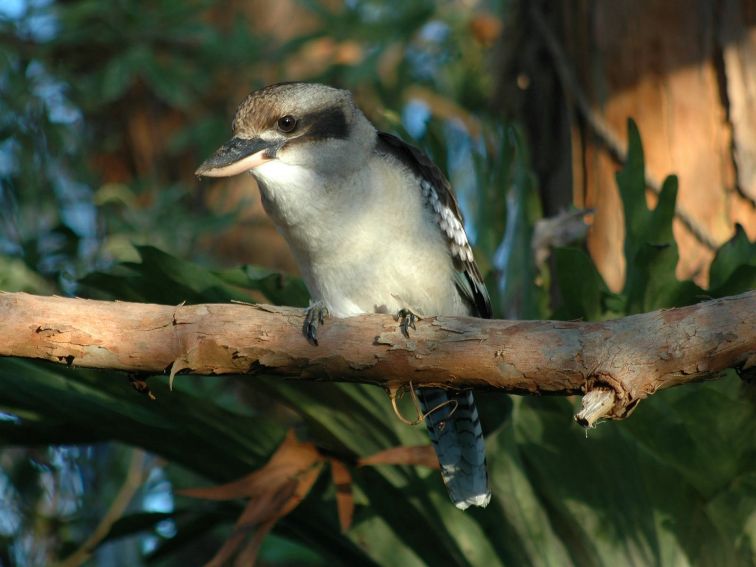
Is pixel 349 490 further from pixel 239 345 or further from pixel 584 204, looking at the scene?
pixel 584 204

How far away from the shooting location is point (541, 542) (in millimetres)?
2182

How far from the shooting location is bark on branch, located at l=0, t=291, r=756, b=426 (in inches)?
63.9

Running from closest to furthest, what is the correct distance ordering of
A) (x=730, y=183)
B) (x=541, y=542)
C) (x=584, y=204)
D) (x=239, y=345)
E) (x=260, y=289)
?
1. (x=239, y=345)
2. (x=541, y=542)
3. (x=260, y=289)
4. (x=730, y=183)
5. (x=584, y=204)

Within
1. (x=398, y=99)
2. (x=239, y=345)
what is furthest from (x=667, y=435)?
(x=398, y=99)

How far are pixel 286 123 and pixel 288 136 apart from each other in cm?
3

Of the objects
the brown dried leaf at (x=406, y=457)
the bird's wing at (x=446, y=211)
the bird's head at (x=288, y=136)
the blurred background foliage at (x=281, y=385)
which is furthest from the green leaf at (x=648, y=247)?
the bird's head at (x=288, y=136)

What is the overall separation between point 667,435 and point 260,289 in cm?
92

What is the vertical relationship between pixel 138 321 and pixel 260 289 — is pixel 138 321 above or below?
above

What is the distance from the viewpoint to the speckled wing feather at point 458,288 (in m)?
2.37

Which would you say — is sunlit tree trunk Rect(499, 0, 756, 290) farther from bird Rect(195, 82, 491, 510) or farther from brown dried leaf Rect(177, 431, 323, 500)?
brown dried leaf Rect(177, 431, 323, 500)

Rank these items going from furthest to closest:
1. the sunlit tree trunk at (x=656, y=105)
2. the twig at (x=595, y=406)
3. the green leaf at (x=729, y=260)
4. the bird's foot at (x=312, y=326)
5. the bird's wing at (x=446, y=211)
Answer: the sunlit tree trunk at (x=656, y=105) → the bird's wing at (x=446, y=211) → the green leaf at (x=729, y=260) → the bird's foot at (x=312, y=326) → the twig at (x=595, y=406)

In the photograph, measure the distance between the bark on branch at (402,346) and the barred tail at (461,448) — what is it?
0.41 meters

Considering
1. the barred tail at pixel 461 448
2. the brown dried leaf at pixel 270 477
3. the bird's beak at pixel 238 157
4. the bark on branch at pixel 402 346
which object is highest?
the bird's beak at pixel 238 157

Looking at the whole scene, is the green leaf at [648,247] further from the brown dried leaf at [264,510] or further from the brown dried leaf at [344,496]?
the brown dried leaf at [264,510]
